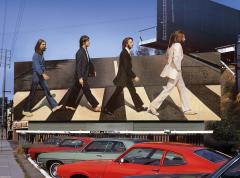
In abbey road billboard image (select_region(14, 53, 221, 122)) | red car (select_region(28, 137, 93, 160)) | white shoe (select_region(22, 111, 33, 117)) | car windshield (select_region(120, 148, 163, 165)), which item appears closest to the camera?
car windshield (select_region(120, 148, 163, 165))

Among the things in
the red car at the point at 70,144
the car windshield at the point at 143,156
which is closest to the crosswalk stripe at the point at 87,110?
the red car at the point at 70,144

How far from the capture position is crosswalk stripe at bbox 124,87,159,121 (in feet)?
106

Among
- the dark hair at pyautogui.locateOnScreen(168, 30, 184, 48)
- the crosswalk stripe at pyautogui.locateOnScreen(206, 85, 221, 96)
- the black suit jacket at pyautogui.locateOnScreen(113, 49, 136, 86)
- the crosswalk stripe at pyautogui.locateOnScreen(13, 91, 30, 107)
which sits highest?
the dark hair at pyautogui.locateOnScreen(168, 30, 184, 48)

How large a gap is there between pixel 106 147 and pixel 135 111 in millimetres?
17060

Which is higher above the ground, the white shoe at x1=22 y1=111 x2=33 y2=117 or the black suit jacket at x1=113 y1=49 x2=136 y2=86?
the black suit jacket at x1=113 y1=49 x2=136 y2=86

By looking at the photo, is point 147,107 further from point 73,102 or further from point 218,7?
point 218,7

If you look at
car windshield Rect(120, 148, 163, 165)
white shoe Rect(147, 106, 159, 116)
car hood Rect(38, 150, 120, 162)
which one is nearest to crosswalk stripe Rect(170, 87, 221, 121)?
white shoe Rect(147, 106, 159, 116)

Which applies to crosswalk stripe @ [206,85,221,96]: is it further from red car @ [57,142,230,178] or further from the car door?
the car door

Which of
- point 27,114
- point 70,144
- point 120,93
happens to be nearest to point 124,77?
point 120,93

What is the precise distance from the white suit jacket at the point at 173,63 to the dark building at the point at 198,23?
290 cm

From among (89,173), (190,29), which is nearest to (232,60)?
(190,29)

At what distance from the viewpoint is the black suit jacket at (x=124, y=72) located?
3309cm

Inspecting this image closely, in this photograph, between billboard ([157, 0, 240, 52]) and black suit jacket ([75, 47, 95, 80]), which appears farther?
billboard ([157, 0, 240, 52])

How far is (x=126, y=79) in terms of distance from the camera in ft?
109
